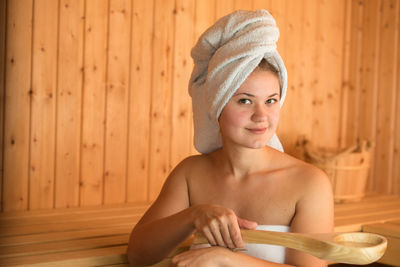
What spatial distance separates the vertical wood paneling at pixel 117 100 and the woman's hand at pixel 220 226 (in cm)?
164

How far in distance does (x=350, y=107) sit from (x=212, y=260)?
297 cm

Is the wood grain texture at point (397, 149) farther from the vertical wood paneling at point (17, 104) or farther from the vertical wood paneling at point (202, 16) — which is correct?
the vertical wood paneling at point (17, 104)

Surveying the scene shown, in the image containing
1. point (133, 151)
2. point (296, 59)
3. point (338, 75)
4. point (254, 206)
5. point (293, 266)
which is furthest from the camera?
point (338, 75)

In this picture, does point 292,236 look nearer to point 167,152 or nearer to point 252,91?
point 252,91

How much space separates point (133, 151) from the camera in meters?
3.05

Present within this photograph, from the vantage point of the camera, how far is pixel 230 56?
5.28ft

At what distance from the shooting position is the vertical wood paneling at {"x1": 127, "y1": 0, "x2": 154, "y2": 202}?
3.03 metres

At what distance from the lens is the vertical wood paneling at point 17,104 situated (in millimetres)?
2600

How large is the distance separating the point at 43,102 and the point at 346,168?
1.88 m

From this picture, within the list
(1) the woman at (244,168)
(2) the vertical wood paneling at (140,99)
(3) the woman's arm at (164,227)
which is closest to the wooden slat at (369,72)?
(2) the vertical wood paneling at (140,99)

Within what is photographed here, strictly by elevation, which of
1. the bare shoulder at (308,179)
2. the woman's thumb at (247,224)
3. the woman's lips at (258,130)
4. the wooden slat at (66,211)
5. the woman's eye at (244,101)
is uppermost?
the woman's eye at (244,101)

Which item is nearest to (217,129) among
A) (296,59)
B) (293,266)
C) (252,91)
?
(252,91)

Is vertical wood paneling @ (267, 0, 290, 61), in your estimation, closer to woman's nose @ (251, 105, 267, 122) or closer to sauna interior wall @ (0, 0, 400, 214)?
sauna interior wall @ (0, 0, 400, 214)

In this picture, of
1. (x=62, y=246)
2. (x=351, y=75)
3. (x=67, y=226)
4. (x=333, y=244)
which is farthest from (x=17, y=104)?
(x=351, y=75)
